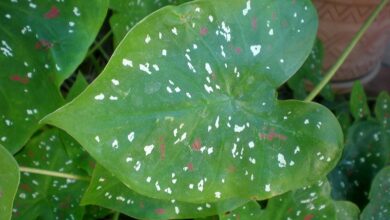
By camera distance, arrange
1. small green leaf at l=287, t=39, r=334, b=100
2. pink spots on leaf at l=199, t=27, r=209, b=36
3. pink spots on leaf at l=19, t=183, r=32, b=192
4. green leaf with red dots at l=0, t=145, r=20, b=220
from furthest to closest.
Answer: small green leaf at l=287, t=39, r=334, b=100 → pink spots on leaf at l=19, t=183, r=32, b=192 → pink spots on leaf at l=199, t=27, r=209, b=36 → green leaf with red dots at l=0, t=145, r=20, b=220

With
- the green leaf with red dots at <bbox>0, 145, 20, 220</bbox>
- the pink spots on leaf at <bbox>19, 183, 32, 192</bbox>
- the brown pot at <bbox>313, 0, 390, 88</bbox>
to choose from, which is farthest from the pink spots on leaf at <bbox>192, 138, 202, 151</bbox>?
the brown pot at <bbox>313, 0, 390, 88</bbox>

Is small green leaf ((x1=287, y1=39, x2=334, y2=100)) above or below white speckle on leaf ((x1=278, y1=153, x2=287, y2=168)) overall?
below

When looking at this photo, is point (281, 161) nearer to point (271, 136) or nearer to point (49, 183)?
point (271, 136)

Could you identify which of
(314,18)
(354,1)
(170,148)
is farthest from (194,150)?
(354,1)

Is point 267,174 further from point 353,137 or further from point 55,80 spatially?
point 353,137

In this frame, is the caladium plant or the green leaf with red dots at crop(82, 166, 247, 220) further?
the green leaf with red dots at crop(82, 166, 247, 220)

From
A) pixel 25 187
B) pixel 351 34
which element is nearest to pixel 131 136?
pixel 25 187

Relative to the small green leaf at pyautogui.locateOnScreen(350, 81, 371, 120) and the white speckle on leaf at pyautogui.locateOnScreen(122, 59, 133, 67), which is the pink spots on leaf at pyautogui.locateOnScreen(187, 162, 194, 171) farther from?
the small green leaf at pyautogui.locateOnScreen(350, 81, 371, 120)
